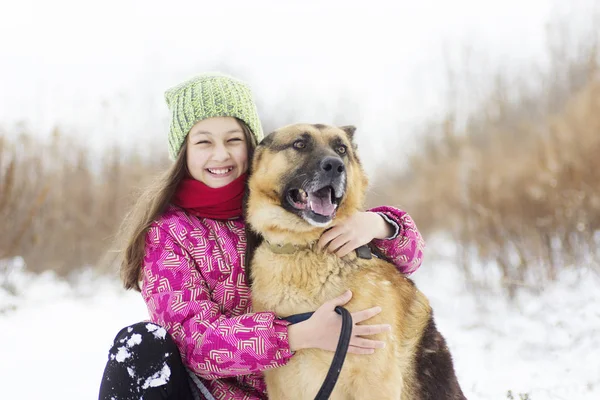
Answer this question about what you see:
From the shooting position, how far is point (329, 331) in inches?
75.3

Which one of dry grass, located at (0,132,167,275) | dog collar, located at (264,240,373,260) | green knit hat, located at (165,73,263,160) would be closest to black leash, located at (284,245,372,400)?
dog collar, located at (264,240,373,260)

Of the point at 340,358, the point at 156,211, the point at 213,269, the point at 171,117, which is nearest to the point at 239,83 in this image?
the point at 171,117

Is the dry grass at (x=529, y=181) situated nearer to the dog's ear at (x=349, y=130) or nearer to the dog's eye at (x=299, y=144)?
the dog's ear at (x=349, y=130)

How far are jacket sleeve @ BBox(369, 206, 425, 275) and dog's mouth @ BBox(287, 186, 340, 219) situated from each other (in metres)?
0.31

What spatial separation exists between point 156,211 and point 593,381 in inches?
126

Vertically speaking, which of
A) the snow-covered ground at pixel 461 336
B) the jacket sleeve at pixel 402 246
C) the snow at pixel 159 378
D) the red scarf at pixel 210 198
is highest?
the red scarf at pixel 210 198

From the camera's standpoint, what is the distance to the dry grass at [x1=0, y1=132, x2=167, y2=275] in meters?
6.49

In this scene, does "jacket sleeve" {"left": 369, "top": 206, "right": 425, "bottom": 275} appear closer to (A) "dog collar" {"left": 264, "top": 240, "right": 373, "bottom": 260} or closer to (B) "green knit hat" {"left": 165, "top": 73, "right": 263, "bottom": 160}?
(A) "dog collar" {"left": 264, "top": 240, "right": 373, "bottom": 260}

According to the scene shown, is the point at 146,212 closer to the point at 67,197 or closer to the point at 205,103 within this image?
the point at 205,103

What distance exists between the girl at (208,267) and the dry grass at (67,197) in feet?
14.2

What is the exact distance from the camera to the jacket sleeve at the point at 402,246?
94.9 inches

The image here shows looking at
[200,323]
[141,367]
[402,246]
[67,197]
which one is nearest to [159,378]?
[141,367]

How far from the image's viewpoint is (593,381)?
3.61 meters

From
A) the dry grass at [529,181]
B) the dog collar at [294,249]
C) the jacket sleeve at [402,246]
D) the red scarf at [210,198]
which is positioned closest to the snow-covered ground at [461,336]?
the dry grass at [529,181]
